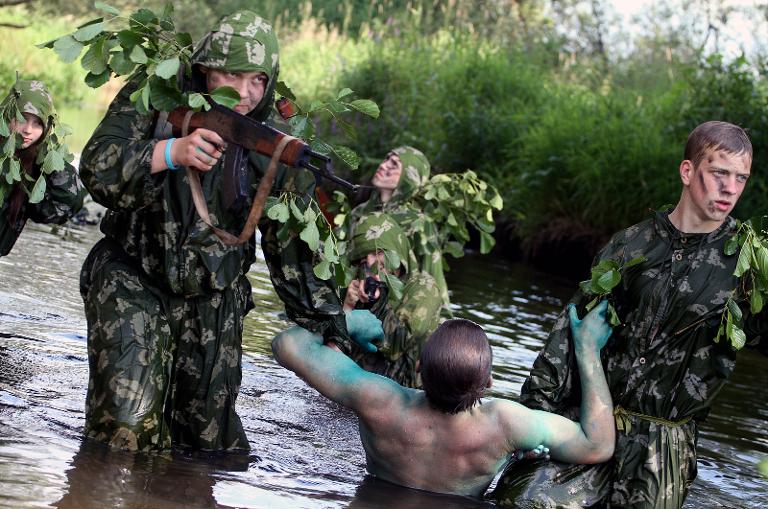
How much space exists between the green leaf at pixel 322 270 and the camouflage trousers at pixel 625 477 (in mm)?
1319

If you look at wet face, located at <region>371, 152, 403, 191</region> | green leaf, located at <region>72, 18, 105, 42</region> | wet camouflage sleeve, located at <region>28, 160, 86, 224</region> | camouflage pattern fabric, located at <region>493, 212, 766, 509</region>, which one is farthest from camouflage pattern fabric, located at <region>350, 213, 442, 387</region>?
green leaf, located at <region>72, 18, 105, 42</region>

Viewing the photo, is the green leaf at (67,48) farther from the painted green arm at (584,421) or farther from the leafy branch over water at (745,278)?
the leafy branch over water at (745,278)

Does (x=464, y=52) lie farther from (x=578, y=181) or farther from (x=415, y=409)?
(x=415, y=409)

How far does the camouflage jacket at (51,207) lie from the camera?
804 cm

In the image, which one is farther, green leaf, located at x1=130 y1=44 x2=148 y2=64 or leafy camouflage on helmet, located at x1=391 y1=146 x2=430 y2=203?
leafy camouflage on helmet, located at x1=391 y1=146 x2=430 y2=203

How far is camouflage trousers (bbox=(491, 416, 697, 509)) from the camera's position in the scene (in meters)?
6.42

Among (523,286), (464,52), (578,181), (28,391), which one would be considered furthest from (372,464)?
(464,52)

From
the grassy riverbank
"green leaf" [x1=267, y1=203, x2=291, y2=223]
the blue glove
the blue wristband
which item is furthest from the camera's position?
the grassy riverbank

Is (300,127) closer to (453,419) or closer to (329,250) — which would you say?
(329,250)

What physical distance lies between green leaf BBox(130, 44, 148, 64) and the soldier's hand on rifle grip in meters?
0.47

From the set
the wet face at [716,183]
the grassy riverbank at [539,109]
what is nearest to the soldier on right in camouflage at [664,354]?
the wet face at [716,183]

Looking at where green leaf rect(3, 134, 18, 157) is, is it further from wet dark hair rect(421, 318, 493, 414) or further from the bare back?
wet dark hair rect(421, 318, 493, 414)

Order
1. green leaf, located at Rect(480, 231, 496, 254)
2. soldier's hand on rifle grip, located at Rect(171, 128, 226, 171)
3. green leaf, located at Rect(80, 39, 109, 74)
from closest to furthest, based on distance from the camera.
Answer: soldier's hand on rifle grip, located at Rect(171, 128, 226, 171) → green leaf, located at Rect(80, 39, 109, 74) → green leaf, located at Rect(480, 231, 496, 254)

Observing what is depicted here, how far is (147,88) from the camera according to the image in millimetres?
5824
